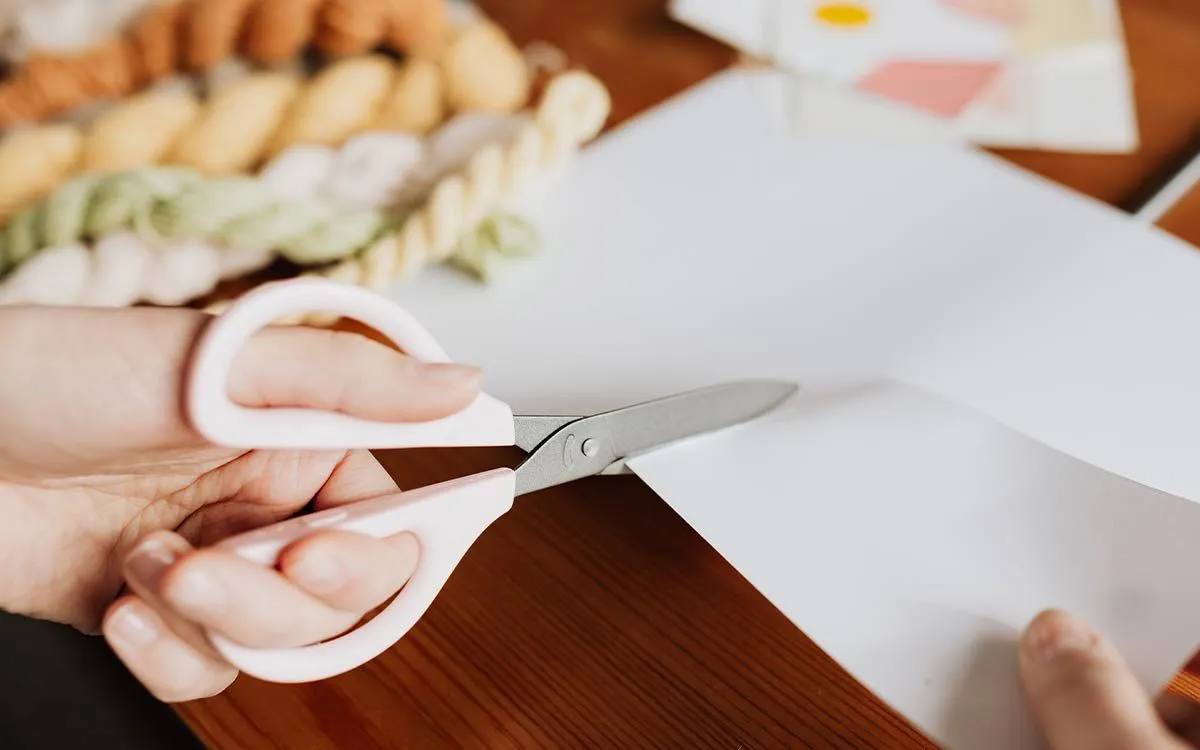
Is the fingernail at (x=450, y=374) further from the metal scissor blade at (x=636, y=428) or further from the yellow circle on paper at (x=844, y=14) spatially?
the yellow circle on paper at (x=844, y=14)

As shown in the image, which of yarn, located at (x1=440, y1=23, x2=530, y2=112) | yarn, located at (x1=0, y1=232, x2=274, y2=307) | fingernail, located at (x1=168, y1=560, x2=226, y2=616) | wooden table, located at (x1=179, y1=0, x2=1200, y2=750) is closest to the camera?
fingernail, located at (x1=168, y1=560, x2=226, y2=616)

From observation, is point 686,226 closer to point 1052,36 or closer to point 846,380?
point 846,380

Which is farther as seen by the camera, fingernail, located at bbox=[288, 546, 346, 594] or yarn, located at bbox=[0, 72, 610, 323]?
yarn, located at bbox=[0, 72, 610, 323]

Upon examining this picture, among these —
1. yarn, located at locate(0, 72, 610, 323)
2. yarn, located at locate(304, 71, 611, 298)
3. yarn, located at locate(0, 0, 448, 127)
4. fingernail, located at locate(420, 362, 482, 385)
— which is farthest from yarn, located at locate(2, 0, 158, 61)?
fingernail, located at locate(420, 362, 482, 385)

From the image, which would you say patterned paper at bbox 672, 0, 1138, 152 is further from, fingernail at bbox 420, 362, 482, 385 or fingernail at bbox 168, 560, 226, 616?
fingernail at bbox 168, 560, 226, 616

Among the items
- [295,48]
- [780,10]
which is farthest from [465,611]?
[780,10]

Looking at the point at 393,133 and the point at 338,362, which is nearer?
the point at 338,362
